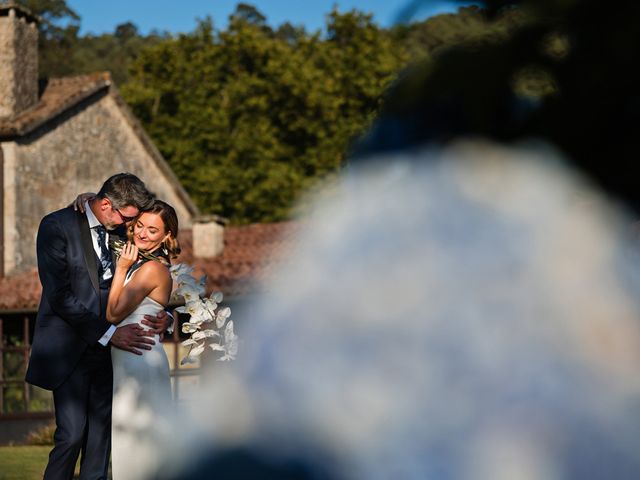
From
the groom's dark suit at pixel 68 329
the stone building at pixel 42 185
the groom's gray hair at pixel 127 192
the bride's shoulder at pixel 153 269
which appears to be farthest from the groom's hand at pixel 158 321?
the stone building at pixel 42 185

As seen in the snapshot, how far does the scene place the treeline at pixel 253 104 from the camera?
103ft

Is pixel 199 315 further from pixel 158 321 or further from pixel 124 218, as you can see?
pixel 124 218

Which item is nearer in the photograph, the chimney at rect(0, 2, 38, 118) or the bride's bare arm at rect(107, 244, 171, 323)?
the bride's bare arm at rect(107, 244, 171, 323)

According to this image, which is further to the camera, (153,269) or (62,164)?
(62,164)

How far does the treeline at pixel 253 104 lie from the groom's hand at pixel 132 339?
24.9 meters

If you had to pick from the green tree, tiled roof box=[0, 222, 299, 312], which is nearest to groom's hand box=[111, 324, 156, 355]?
tiled roof box=[0, 222, 299, 312]

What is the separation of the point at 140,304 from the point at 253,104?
28.3 m

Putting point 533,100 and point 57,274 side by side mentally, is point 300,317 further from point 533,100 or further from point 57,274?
point 57,274

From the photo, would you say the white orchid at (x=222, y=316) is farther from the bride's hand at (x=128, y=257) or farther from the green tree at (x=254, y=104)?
the green tree at (x=254, y=104)

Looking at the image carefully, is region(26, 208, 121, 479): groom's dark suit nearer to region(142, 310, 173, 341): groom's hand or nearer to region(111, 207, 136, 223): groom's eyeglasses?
region(111, 207, 136, 223): groom's eyeglasses

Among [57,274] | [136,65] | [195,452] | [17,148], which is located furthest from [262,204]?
[195,452]

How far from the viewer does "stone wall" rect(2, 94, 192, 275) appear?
67.8 feet

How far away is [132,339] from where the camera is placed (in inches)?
207

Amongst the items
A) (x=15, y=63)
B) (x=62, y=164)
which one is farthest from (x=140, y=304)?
(x=15, y=63)
